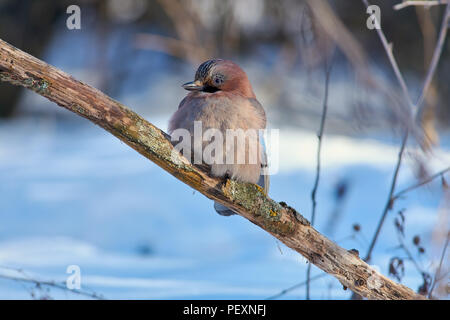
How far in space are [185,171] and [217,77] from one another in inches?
20.8

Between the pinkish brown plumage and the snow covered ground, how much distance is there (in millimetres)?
1005

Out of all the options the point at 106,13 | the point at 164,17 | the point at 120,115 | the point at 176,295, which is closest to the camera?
the point at 120,115

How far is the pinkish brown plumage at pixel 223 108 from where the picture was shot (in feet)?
8.48

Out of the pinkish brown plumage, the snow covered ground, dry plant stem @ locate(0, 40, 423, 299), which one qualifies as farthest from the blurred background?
dry plant stem @ locate(0, 40, 423, 299)

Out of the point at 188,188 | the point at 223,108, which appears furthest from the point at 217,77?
the point at 188,188

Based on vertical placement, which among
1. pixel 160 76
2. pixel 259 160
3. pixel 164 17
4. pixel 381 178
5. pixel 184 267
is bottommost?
pixel 184 267

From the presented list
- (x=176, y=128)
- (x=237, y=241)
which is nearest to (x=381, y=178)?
(x=237, y=241)

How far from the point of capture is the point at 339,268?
8.64ft

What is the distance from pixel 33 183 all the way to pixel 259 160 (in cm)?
340

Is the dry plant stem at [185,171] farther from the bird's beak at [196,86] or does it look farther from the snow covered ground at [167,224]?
the snow covered ground at [167,224]

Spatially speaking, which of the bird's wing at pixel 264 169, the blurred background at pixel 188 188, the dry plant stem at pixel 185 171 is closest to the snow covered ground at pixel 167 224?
the blurred background at pixel 188 188

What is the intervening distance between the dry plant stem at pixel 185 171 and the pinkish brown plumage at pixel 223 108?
2.9 inches

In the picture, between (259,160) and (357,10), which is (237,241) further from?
(357,10)

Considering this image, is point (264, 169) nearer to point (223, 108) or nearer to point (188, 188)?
point (223, 108)
